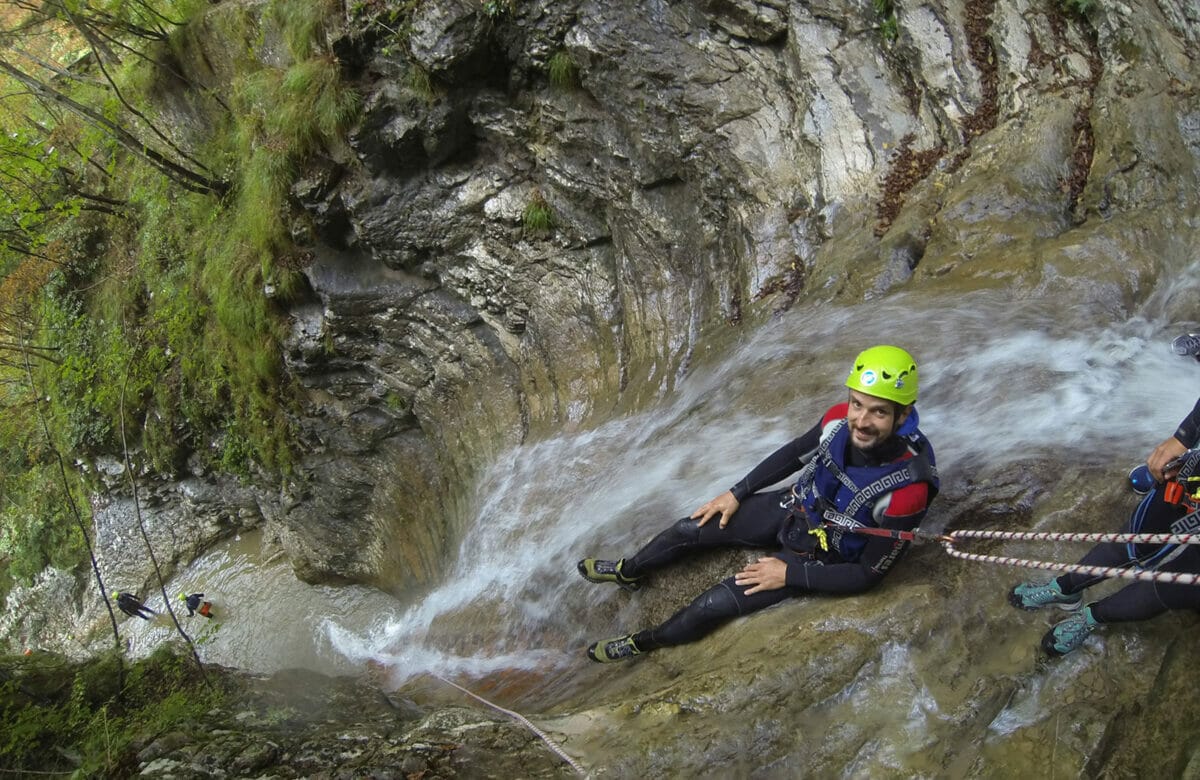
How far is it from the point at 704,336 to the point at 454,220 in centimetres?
392

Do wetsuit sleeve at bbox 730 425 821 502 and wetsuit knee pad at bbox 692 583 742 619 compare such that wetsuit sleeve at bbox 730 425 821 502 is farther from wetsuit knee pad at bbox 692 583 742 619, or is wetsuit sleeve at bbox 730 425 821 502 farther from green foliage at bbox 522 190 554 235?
green foliage at bbox 522 190 554 235

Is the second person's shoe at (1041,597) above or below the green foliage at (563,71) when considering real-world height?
below

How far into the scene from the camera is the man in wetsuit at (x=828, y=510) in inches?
134

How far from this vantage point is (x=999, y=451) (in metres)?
4.32

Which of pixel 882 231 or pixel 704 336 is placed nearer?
pixel 882 231

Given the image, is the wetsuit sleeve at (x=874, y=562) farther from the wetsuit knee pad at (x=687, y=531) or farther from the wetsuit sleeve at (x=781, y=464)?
the wetsuit knee pad at (x=687, y=531)

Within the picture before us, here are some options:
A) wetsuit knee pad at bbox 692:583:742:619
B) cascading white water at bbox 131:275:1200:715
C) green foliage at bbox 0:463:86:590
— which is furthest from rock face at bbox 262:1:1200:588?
green foliage at bbox 0:463:86:590

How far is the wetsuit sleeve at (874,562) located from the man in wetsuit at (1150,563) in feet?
2.20

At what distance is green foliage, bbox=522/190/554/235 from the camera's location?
8.84 meters

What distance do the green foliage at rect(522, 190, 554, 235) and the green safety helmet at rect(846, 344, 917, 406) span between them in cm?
606

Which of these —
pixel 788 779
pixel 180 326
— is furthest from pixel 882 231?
pixel 180 326

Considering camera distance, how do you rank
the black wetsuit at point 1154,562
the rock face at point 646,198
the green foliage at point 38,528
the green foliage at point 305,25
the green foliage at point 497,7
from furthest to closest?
the green foliage at point 38,528, the green foliage at point 305,25, the green foliage at point 497,7, the rock face at point 646,198, the black wetsuit at point 1154,562

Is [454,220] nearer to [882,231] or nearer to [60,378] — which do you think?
[882,231]

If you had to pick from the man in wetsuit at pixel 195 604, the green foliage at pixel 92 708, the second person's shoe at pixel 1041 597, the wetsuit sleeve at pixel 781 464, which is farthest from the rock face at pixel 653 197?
the green foliage at pixel 92 708
